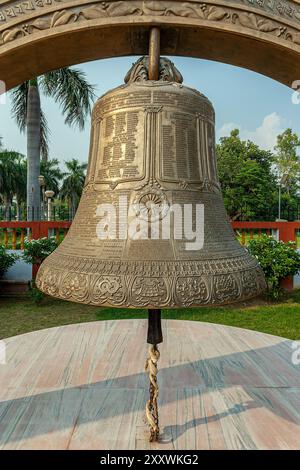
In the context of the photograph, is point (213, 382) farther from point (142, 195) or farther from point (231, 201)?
point (231, 201)

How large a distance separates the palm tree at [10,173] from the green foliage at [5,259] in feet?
88.0

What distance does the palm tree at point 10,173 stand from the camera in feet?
105

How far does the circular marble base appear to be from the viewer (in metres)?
1.85

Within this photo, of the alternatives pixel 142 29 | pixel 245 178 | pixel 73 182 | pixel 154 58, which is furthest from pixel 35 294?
pixel 73 182

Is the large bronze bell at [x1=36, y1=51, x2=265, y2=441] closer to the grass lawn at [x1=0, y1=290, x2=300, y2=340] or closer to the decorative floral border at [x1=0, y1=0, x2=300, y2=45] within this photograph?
the decorative floral border at [x1=0, y1=0, x2=300, y2=45]

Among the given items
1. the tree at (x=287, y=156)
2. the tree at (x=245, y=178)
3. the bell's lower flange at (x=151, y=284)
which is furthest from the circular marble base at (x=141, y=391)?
the tree at (x=287, y=156)

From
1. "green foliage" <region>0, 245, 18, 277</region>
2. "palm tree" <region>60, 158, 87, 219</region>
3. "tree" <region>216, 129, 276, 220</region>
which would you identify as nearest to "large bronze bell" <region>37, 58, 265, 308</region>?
"green foliage" <region>0, 245, 18, 277</region>

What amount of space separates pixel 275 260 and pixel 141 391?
5.07 meters

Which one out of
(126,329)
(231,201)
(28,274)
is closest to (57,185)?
(231,201)

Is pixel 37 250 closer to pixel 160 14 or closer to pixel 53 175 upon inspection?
pixel 160 14

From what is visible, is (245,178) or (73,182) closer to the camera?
(245,178)

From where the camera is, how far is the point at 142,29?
6.96 feet

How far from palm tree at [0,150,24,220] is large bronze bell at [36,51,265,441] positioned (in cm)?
3279
